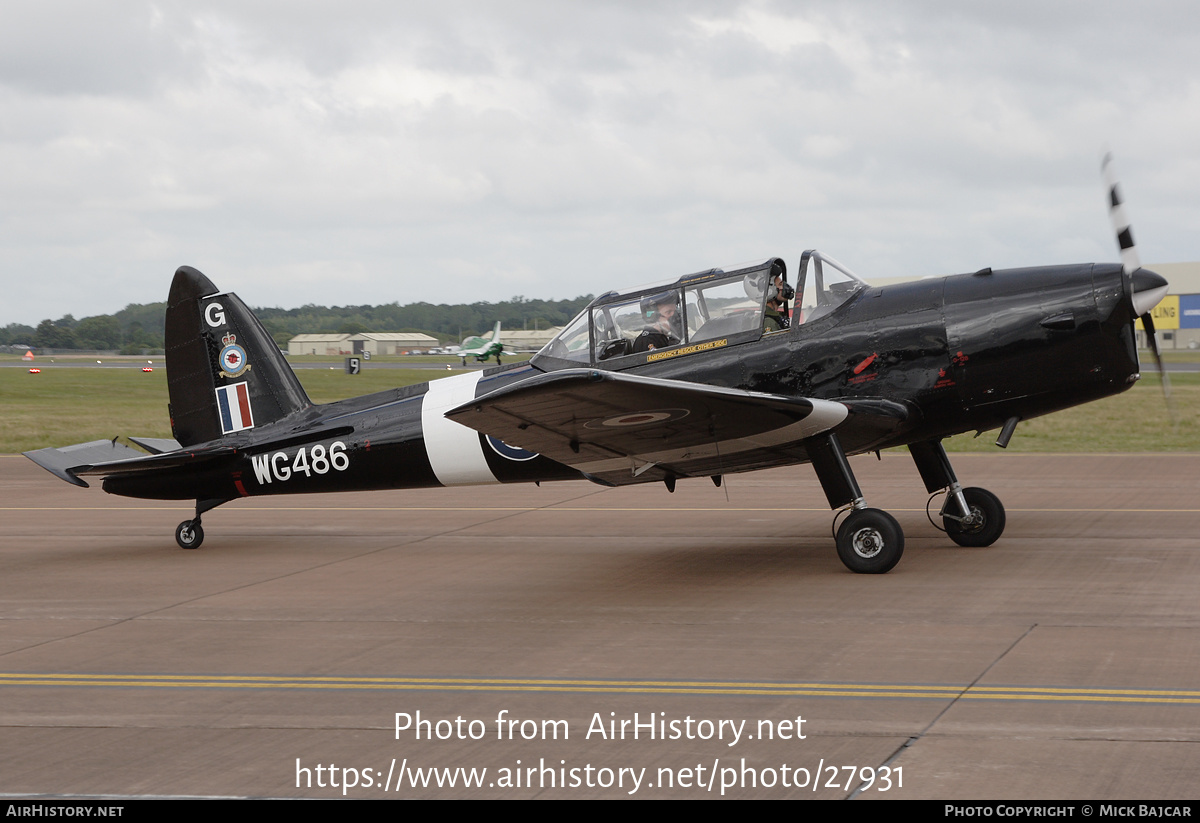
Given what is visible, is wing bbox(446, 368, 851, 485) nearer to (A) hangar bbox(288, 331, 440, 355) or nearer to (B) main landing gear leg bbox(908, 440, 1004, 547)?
(B) main landing gear leg bbox(908, 440, 1004, 547)

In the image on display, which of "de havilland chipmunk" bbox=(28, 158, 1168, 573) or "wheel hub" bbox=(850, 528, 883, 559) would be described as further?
"wheel hub" bbox=(850, 528, 883, 559)

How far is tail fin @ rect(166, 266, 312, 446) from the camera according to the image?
1125 centimetres

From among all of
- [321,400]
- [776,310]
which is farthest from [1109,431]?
[321,400]

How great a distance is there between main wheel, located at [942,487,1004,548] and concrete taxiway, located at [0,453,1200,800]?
0.18m

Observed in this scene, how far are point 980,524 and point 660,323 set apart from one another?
3.43 metres

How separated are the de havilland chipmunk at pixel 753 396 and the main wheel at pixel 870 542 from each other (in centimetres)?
2

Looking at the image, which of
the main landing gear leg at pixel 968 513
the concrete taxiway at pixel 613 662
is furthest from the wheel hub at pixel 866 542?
the main landing gear leg at pixel 968 513

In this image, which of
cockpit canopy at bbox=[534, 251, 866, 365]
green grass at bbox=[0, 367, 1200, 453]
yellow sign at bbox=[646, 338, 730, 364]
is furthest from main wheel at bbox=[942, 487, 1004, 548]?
green grass at bbox=[0, 367, 1200, 453]

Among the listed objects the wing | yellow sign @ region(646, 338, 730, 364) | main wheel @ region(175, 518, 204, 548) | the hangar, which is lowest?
main wheel @ region(175, 518, 204, 548)

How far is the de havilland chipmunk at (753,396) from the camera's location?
333 inches

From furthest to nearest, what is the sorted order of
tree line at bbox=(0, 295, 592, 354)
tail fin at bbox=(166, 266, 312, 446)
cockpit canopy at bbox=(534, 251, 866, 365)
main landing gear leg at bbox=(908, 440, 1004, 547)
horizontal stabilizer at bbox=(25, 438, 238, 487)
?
tree line at bbox=(0, 295, 592, 354)
tail fin at bbox=(166, 266, 312, 446)
horizontal stabilizer at bbox=(25, 438, 238, 487)
main landing gear leg at bbox=(908, 440, 1004, 547)
cockpit canopy at bbox=(534, 251, 866, 365)

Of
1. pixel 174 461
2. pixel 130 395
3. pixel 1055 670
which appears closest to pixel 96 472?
pixel 174 461

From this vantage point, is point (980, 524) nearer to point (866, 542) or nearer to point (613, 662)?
point (866, 542)

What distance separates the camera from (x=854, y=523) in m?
8.88
